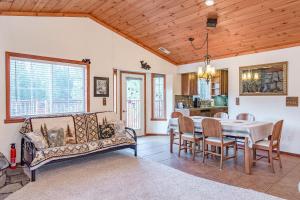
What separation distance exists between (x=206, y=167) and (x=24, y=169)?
3.27 m

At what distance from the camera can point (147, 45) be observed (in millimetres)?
6434

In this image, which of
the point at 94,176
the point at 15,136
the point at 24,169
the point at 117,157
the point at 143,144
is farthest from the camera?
the point at 143,144

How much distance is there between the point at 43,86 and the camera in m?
4.62

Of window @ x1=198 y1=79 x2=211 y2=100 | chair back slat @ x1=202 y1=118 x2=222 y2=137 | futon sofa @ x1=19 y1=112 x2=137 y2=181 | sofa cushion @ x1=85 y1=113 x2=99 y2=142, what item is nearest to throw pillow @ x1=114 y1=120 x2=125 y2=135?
futon sofa @ x1=19 y1=112 x2=137 y2=181

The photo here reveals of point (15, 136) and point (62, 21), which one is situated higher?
point (62, 21)

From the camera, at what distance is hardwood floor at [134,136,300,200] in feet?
10.2

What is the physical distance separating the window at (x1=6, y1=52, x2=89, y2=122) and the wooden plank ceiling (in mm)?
1013

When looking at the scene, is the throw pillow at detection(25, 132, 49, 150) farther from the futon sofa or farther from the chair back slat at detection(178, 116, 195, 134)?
the chair back slat at detection(178, 116, 195, 134)

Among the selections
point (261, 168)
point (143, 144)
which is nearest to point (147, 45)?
point (143, 144)

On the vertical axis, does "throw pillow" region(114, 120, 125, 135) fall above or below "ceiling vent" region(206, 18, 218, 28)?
below

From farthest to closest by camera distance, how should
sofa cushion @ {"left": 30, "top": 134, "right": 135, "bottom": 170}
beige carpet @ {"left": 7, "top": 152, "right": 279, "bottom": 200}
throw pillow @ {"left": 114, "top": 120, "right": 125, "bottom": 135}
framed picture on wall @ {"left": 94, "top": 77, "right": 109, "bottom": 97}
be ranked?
framed picture on wall @ {"left": 94, "top": 77, "right": 109, "bottom": 97} < throw pillow @ {"left": 114, "top": 120, "right": 125, "bottom": 135} < sofa cushion @ {"left": 30, "top": 134, "right": 135, "bottom": 170} < beige carpet @ {"left": 7, "top": 152, "right": 279, "bottom": 200}

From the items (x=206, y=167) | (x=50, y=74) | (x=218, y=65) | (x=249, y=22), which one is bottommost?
(x=206, y=167)

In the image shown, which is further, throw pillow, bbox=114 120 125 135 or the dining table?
throw pillow, bbox=114 120 125 135

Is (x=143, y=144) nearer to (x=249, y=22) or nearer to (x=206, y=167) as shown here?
(x=206, y=167)
